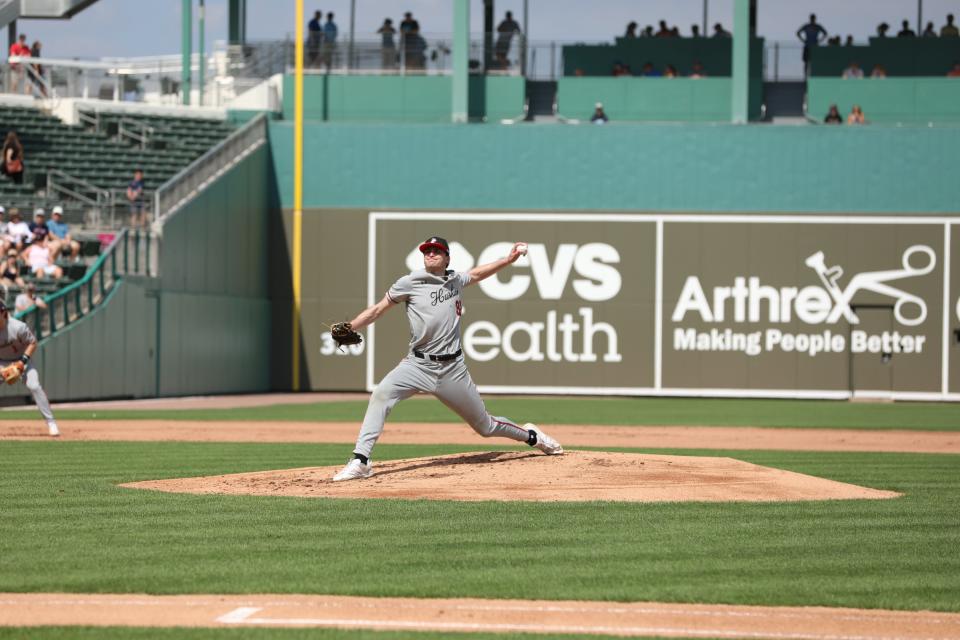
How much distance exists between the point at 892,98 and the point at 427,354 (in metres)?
26.3

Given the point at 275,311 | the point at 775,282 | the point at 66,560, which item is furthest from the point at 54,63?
the point at 66,560

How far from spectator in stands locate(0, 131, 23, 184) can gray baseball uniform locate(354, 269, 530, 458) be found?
20186mm

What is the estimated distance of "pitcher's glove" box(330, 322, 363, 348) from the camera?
1223 centimetres

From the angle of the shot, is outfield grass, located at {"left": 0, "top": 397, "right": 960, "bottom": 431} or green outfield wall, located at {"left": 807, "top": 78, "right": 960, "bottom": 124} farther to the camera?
green outfield wall, located at {"left": 807, "top": 78, "right": 960, "bottom": 124}

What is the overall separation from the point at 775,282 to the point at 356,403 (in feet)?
34.0

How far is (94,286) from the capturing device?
89.1 feet

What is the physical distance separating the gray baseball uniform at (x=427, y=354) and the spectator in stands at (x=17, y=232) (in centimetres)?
1640

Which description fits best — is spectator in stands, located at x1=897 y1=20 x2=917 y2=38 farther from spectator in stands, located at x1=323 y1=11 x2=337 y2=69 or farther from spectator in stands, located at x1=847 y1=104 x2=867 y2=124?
spectator in stands, located at x1=323 y1=11 x2=337 y2=69

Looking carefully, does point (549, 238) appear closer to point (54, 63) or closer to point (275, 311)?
point (275, 311)

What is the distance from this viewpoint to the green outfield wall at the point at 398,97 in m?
35.7

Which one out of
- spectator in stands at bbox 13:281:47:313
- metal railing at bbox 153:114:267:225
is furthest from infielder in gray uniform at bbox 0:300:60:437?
metal railing at bbox 153:114:267:225

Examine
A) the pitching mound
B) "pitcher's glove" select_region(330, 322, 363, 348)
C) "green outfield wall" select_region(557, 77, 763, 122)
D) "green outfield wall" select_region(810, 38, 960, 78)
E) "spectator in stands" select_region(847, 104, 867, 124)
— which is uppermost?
"green outfield wall" select_region(810, 38, 960, 78)

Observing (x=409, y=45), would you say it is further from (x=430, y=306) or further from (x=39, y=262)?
(x=430, y=306)

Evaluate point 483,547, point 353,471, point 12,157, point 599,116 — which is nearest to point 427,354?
point 353,471
